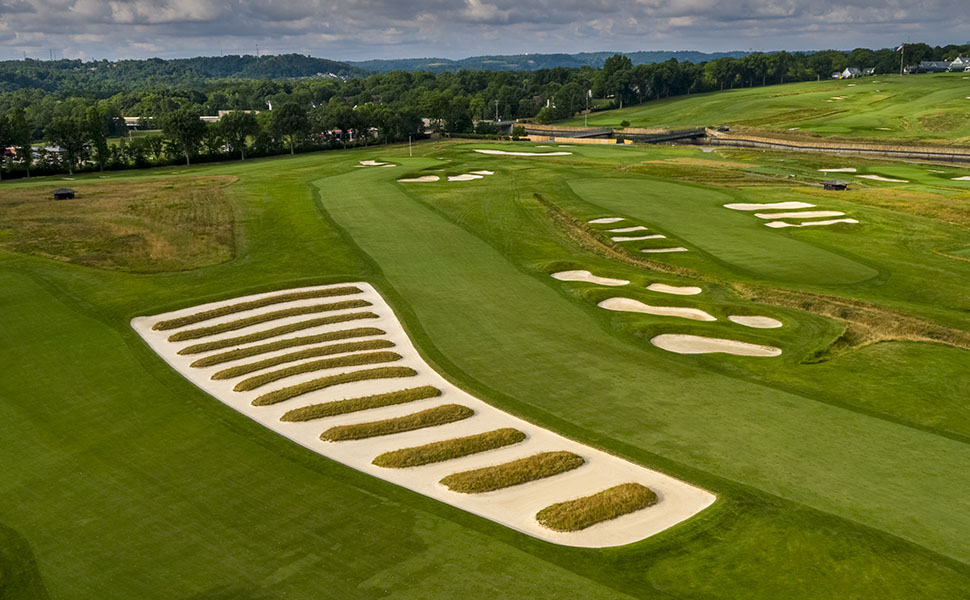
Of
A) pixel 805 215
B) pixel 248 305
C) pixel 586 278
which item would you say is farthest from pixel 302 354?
pixel 805 215

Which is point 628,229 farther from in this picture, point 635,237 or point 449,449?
point 449,449

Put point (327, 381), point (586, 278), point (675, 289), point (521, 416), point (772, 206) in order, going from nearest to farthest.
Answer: point (521, 416), point (327, 381), point (675, 289), point (586, 278), point (772, 206)

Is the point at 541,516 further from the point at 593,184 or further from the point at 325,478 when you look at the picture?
the point at 593,184

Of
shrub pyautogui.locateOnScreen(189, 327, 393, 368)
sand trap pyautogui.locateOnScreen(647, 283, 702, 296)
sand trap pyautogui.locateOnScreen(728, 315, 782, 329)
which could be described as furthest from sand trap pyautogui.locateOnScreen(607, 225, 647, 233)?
shrub pyautogui.locateOnScreen(189, 327, 393, 368)

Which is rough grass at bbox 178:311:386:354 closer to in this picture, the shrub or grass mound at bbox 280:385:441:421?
the shrub

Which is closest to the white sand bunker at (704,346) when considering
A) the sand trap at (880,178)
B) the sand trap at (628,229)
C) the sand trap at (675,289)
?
the sand trap at (675,289)

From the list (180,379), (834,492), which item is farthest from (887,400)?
(180,379)
